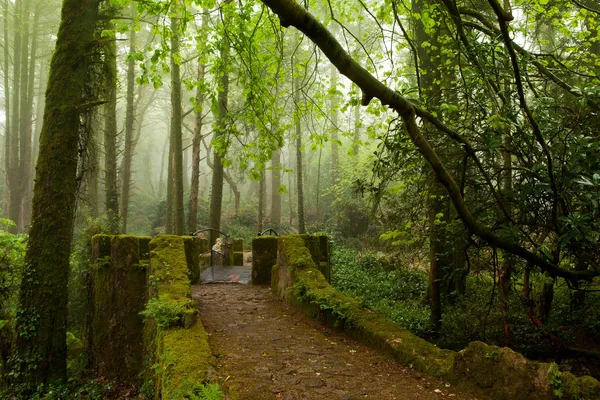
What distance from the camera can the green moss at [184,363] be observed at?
392 centimetres

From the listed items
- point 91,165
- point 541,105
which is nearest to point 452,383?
point 541,105

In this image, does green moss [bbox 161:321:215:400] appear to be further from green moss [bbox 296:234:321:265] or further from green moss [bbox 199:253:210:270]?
green moss [bbox 199:253:210:270]

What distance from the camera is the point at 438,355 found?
5.04m

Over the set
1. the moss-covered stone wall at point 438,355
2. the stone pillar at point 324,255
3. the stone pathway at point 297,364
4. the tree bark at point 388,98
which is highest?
the tree bark at point 388,98

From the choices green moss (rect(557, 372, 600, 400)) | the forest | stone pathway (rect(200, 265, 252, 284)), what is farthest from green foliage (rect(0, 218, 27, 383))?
green moss (rect(557, 372, 600, 400))

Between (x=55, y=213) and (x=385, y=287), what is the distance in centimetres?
923

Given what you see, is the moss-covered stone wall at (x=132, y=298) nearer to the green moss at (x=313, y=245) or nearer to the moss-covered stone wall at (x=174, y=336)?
the moss-covered stone wall at (x=174, y=336)

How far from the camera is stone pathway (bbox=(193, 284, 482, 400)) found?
173 inches

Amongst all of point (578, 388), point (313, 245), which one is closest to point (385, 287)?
point (313, 245)

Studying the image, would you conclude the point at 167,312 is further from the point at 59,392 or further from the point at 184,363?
the point at 59,392

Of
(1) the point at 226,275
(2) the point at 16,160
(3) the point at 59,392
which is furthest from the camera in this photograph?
(2) the point at 16,160

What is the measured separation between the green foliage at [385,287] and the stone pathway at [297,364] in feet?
9.32

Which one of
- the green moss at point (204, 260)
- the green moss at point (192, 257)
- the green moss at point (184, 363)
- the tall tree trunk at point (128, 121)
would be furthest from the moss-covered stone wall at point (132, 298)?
the tall tree trunk at point (128, 121)

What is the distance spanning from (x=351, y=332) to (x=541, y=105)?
412cm
